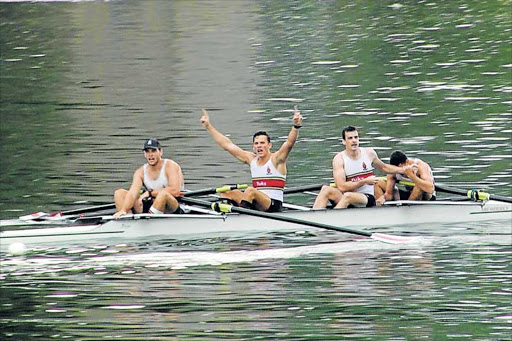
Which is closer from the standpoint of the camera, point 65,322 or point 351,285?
point 65,322

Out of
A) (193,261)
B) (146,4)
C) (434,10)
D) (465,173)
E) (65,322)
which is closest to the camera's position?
(65,322)

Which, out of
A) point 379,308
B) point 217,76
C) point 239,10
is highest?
point 239,10

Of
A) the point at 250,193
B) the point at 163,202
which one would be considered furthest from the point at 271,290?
the point at 250,193

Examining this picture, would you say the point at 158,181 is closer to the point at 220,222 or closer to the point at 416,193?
the point at 220,222

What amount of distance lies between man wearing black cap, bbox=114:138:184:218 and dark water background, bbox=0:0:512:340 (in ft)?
2.24

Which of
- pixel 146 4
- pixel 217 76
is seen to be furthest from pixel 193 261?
pixel 146 4

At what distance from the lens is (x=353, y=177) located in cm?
1627

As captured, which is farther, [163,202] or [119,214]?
[163,202]

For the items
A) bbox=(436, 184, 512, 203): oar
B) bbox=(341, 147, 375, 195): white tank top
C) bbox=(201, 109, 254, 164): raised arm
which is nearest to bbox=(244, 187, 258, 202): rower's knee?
→ bbox=(201, 109, 254, 164): raised arm

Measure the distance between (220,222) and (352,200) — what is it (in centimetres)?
188

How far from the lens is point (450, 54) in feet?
97.8

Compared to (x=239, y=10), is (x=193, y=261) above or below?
below

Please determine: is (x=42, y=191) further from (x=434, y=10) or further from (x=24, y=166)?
(x=434, y=10)

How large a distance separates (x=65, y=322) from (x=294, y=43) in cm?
2223
